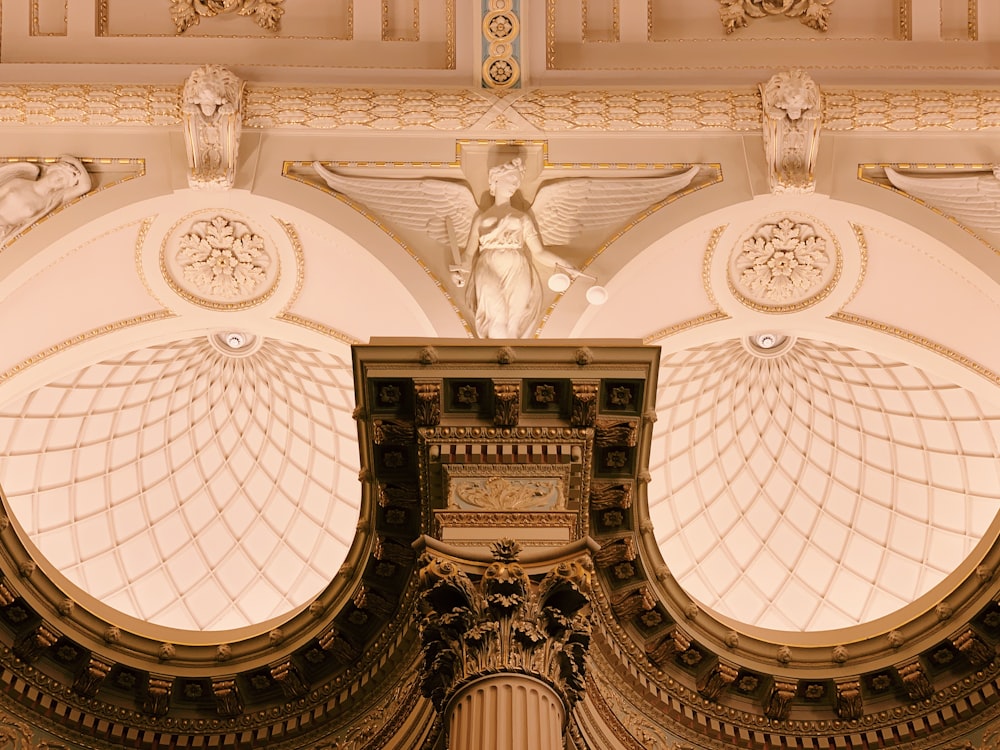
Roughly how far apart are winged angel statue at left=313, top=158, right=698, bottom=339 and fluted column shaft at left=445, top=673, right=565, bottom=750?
4844 mm

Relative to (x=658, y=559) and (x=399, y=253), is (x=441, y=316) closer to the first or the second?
(x=399, y=253)

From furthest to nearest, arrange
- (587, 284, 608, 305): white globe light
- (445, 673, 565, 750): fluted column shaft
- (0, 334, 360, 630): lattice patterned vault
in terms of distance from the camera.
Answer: (0, 334, 360, 630): lattice patterned vault
(587, 284, 608, 305): white globe light
(445, 673, 565, 750): fluted column shaft

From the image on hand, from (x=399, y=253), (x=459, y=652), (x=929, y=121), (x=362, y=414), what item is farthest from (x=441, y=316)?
(x=929, y=121)

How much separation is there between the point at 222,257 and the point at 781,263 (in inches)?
244

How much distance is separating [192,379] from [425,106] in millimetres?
7140

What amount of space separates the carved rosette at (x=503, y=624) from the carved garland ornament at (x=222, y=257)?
532 cm

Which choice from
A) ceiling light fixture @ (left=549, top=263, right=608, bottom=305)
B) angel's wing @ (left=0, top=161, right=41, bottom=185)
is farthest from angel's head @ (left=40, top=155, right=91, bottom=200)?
ceiling light fixture @ (left=549, top=263, right=608, bottom=305)

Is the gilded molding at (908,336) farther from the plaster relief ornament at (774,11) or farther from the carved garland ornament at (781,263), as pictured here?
the plaster relief ornament at (774,11)

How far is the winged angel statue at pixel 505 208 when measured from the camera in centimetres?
1686

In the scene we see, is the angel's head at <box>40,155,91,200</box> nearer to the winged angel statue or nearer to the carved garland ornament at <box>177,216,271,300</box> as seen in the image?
the carved garland ornament at <box>177,216,271,300</box>

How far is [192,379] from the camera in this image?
23.0 m

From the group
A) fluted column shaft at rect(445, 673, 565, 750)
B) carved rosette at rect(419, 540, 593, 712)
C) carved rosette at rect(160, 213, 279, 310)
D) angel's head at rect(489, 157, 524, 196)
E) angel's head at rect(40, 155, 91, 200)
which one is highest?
angel's head at rect(40, 155, 91, 200)

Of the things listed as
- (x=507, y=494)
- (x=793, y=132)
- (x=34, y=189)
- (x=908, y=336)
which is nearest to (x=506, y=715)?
(x=507, y=494)

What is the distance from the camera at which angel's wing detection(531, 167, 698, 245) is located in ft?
57.0
